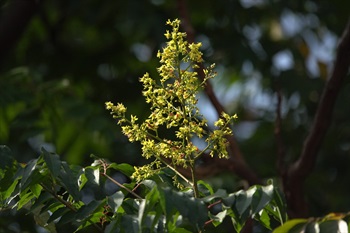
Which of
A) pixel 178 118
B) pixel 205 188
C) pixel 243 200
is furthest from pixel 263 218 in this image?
pixel 178 118

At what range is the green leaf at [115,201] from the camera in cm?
203

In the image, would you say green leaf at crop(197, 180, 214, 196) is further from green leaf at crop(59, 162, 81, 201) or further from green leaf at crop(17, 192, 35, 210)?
green leaf at crop(17, 192, 35, 210)

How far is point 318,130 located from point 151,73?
5.09ft

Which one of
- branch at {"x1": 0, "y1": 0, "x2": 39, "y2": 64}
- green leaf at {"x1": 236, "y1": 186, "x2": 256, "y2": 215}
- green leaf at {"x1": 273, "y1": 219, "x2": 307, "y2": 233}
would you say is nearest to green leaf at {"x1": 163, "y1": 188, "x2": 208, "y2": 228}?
green leaf at {"x1": 236, "y1": 186, "x2": 256, "y2": 215}

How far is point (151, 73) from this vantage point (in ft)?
16.0

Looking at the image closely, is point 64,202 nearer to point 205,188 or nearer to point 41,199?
point 41,199

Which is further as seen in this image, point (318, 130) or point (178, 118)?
point (318, 130)

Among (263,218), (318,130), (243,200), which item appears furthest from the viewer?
(318,130)

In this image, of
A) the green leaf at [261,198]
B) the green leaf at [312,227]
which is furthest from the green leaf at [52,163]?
the green leaf at [312,227]

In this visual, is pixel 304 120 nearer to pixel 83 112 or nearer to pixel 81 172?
pixel 83 112

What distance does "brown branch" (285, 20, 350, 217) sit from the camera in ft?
11.0

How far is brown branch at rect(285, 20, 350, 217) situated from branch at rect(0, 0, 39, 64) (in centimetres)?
174

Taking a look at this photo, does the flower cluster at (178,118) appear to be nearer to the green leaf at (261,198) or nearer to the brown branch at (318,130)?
the green leaf at (261,198)

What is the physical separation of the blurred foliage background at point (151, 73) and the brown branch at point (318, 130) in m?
0.50
